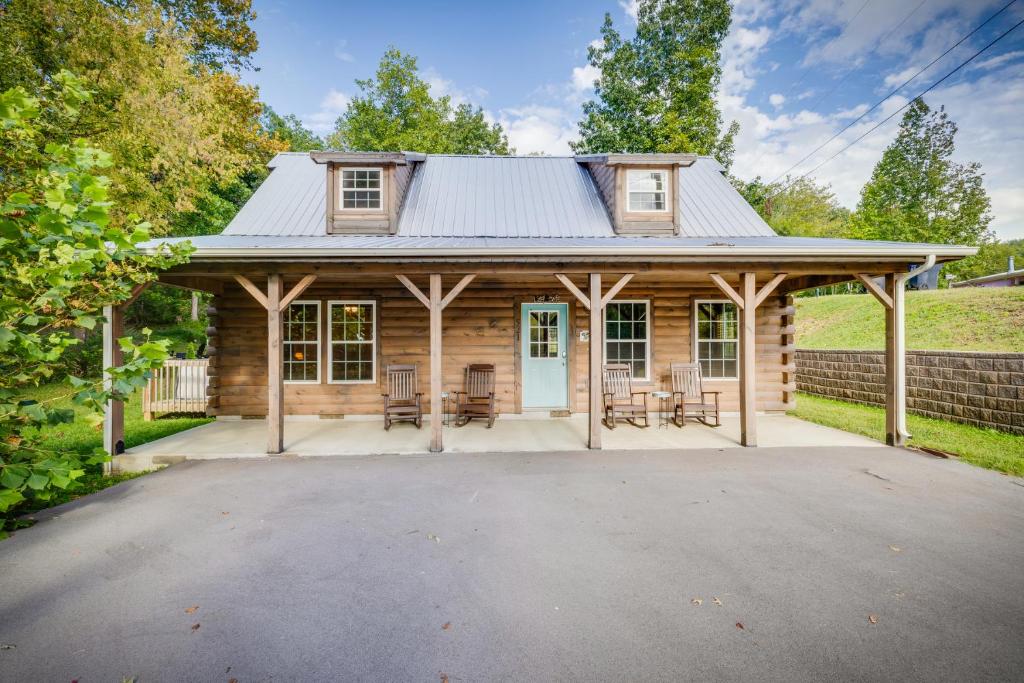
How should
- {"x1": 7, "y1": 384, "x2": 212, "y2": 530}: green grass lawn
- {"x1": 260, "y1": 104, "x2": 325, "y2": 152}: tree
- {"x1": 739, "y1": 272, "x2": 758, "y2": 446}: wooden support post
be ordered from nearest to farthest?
{"x1": 7, "y1": 384, "x2": 212, "y2": 530}: green grass lawn, {"x1": 739, "y1": 272, "x2": 758, "y2": 446}: wooden support post, {"x1": 260, "y1": 104, "x2": 325, "y2": 152}: tree

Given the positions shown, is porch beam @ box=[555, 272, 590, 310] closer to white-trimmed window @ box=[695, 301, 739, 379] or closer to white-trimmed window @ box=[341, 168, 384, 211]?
white-trimmed window @ box=[695, 301, 739, 379]

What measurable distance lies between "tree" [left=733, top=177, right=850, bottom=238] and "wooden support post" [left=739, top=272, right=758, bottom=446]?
23.7 m

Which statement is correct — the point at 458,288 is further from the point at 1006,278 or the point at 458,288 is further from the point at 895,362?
the point at 1006,278

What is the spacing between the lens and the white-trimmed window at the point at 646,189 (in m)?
8.06

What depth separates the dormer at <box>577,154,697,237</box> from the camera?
7.93m

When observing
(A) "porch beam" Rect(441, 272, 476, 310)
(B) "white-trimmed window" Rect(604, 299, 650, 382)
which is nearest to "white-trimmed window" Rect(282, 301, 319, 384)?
(A) "porch beam" Rect(441, 272, 476, 310)

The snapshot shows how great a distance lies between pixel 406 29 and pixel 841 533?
22.7 m

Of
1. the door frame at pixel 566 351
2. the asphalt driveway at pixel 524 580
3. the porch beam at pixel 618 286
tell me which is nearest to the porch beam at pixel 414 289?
the asphalt driveway at pixel 524 580

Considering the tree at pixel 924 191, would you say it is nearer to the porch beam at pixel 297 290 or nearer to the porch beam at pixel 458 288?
the porch beam at pixel 458 288

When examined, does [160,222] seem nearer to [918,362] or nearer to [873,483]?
[873,483]

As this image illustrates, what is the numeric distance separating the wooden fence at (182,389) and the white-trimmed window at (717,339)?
9.66 m

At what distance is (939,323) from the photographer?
1095 centimetres

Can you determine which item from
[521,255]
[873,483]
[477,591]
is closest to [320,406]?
[521,255]

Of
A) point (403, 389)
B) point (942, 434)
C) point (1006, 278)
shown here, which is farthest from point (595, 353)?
point (1006, 278)
